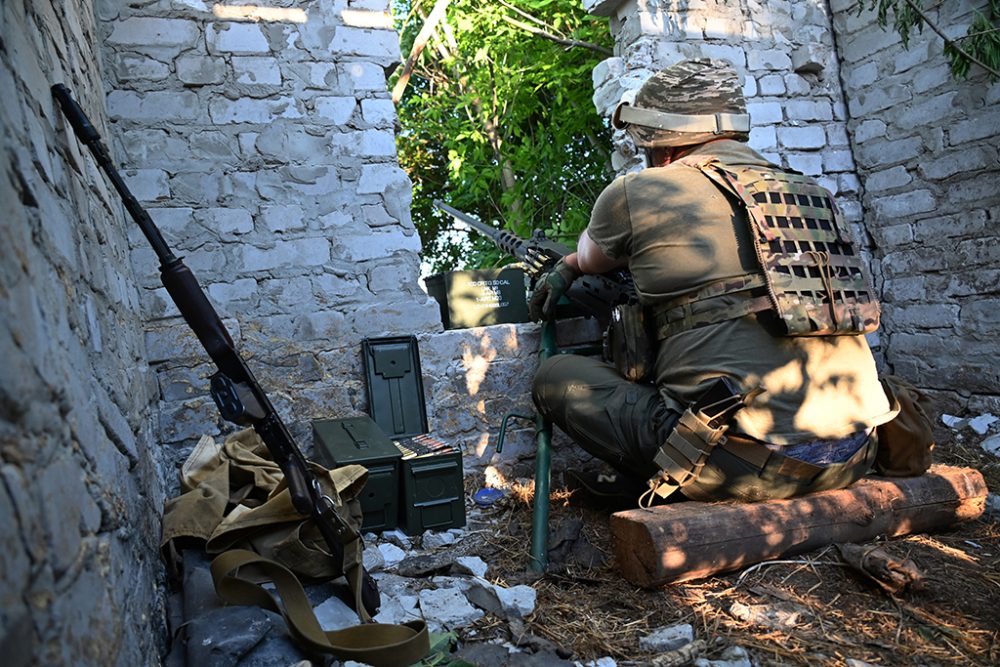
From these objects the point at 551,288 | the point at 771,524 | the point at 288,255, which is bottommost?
the point at 771,524

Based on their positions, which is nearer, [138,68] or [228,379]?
[228,379]

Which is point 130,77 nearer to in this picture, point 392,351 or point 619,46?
point 392,351

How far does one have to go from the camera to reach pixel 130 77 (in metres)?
3.24

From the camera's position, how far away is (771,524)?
247 cm

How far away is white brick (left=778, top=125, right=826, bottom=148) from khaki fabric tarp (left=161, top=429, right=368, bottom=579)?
331cm

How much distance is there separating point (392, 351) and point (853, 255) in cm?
206

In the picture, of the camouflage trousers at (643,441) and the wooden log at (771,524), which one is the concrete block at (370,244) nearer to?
the camouflage trousers at (643,441)

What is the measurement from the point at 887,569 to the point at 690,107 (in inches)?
70.4

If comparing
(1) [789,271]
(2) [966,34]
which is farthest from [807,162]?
(1) [789,271]

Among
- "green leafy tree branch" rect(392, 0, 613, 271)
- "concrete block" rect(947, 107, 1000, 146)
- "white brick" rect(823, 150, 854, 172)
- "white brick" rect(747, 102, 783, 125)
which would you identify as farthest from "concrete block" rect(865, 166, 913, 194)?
"green leafy tree branch" rect(392, 0, 613, 271)

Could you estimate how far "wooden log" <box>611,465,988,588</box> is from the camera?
2.37 metres

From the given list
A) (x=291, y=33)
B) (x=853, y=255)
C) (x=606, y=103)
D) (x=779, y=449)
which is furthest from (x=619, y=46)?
(x=779, y=449)

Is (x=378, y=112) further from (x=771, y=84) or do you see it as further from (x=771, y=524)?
(x=771, y=524)

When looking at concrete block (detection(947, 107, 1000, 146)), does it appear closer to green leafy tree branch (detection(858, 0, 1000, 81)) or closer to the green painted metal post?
green leafy tree branch (detection(858, 0, 1000, 81))
